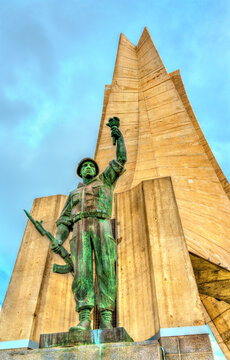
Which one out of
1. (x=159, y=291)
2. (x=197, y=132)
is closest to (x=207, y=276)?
(x=159, y=291)

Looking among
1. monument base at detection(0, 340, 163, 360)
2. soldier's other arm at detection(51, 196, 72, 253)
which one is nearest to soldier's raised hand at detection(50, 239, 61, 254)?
soldier's other arm at detection(51, 196, 72, 253)

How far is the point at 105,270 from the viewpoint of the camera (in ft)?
12.5

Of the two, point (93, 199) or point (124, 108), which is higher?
point (124, 108)

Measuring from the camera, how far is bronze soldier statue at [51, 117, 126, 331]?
3639 mm

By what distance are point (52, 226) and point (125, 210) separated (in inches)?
61.1

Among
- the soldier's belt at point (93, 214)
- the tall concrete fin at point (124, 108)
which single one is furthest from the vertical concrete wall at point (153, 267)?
the tall concrete fin at point (124, 108)

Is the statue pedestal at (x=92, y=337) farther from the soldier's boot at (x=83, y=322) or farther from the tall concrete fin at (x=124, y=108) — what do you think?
the tall concrete fin at (x=124, y=108)

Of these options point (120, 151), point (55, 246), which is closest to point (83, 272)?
point (55, 246)

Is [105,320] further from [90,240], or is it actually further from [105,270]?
[90,240]

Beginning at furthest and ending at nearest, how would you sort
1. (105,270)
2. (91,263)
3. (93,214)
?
1. (93,214)
2. (91,263)
3. (105,270)

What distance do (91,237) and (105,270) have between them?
459 millimetres

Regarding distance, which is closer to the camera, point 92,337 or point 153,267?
point 92,337

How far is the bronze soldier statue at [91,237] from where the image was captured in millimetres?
3639

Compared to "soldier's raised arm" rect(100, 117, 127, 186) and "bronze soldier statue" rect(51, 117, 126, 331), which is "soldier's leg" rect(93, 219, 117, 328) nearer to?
"bronze soldier statue" rect(51, 117, 126, 331)
